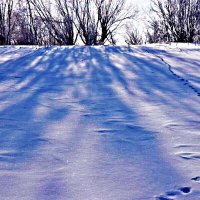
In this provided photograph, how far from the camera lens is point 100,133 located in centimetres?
209

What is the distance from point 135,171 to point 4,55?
412 centimetres

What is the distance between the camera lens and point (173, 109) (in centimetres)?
257

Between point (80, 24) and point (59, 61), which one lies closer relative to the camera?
point (59, 61)

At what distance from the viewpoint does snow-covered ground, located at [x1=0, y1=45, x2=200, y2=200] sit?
4.77 ft

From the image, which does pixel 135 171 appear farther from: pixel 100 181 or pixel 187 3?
pixel 187 3

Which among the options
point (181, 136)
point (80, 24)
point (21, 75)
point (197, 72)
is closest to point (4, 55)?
point (21, 75)

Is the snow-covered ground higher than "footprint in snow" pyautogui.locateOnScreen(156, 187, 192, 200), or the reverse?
the snow-covered ground

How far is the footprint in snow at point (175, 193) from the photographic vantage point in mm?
1358

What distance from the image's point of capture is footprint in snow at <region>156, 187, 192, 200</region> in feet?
4.46

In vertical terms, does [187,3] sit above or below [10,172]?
above

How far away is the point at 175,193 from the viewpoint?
4.56ft

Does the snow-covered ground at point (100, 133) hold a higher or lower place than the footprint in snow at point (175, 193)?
higher

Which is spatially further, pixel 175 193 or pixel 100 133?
pixel 100 133

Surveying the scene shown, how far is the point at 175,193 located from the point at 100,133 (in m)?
0.80
